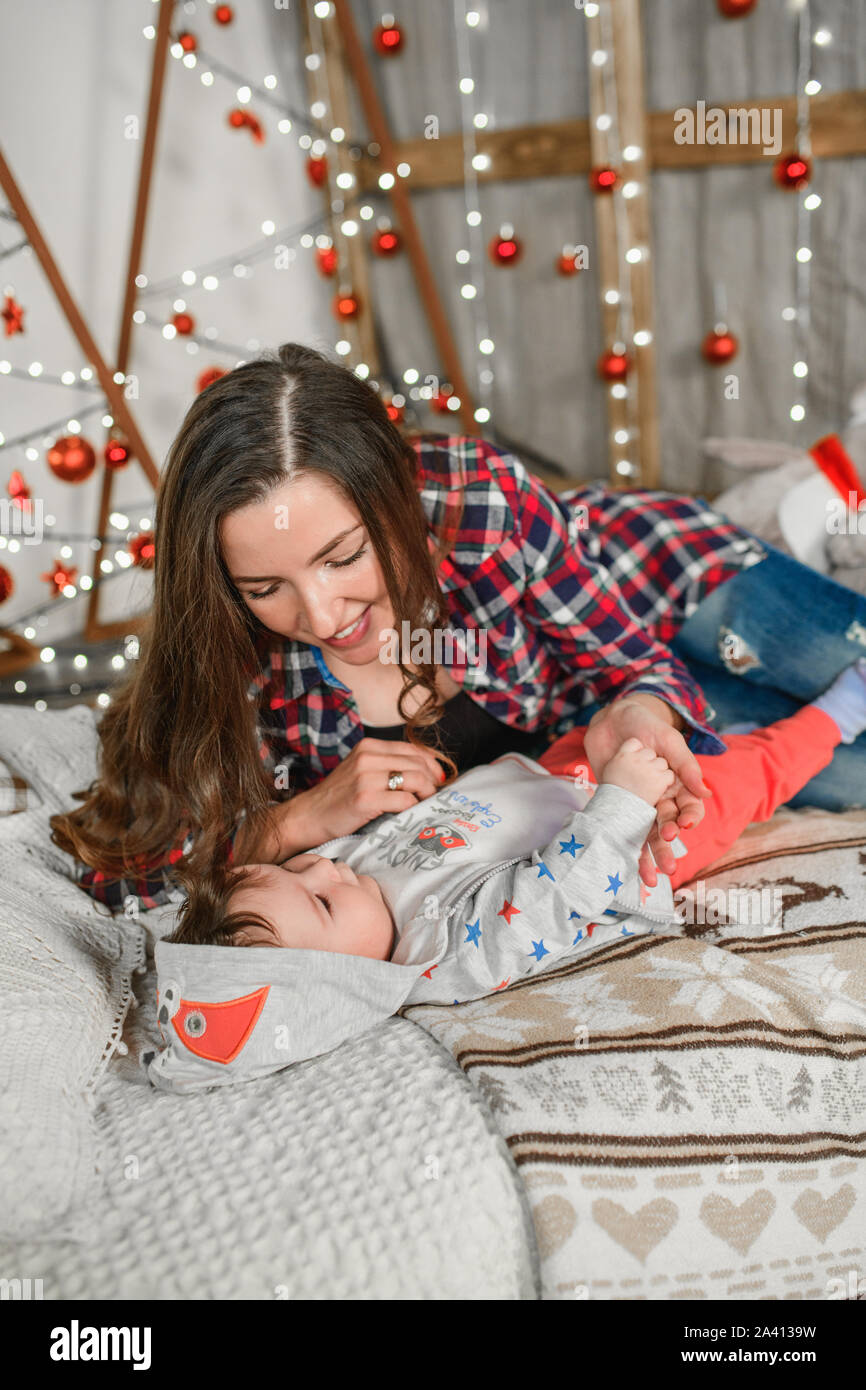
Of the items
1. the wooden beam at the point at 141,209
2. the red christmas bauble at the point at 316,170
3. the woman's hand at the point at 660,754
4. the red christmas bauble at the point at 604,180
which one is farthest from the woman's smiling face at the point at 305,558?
the red christmas bauble at the point at 316,170

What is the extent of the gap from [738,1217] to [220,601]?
813mm

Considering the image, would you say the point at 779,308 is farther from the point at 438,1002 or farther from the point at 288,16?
the point at 438,1002

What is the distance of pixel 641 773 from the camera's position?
1.12 m

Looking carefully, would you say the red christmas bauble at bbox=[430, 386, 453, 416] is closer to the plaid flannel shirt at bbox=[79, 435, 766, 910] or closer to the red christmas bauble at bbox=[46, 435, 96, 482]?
the red christmas bauble at bbox=[46, 435, 96, 482]

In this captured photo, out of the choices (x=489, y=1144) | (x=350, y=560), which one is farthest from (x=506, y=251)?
(x=489, y=1144)

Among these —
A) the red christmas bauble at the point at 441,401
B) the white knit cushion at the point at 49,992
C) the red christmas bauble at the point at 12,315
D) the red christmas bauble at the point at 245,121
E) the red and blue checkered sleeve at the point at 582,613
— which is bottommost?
the white knit cushion at the point at 49,992

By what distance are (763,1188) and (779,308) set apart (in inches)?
91.0

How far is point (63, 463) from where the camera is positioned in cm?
210

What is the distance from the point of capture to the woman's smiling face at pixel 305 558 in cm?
110

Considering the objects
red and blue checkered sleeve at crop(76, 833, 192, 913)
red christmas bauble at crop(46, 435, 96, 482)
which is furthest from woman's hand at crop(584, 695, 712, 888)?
red christmas bauble at crop(46, 435, 96, 482)

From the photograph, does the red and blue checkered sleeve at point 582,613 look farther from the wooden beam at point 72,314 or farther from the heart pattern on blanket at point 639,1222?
the wooden beam at point 72,314

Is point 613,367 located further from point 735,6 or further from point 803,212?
point 735,6

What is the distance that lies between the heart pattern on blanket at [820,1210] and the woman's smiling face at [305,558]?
72 centimetres
